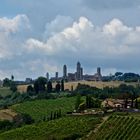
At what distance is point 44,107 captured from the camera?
172 meters

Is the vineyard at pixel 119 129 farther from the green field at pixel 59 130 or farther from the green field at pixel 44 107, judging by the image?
the green field at pixel 44 107

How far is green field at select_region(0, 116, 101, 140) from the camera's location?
10406cm

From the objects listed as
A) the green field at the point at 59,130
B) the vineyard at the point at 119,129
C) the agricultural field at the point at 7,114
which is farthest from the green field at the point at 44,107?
the vineyard at the point at 119,129

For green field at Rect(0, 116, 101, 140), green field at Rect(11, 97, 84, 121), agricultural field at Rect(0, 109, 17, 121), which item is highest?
green field at Rect(11, 97, 84, 121)

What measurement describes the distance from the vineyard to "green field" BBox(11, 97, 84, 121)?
46835 millimetres

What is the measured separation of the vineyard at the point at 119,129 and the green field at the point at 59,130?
2.70 m

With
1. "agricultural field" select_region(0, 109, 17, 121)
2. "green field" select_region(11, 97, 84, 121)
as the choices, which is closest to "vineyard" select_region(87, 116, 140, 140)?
"green field" select_region(11, 97, 84, 121)

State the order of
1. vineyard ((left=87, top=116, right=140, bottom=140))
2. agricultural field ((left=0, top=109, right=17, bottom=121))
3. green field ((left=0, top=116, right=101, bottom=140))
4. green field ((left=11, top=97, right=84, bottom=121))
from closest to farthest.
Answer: vineyard ((left=87, top=116, right=140, bottom=140)) → green field ((left=0, top=116, right=101, bottom=140)) → green field ((left=11, top=97, right=84, bottom=121)) → agricultural field ((left=0, top=109, right=17, bottom=121))

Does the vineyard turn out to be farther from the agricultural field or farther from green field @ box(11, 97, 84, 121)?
the agricultural field

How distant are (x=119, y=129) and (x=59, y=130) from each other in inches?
487

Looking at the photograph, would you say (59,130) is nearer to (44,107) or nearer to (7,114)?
(7,114)

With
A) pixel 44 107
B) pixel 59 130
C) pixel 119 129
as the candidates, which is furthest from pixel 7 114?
pixel 119 129

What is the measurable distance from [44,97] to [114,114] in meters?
81.5

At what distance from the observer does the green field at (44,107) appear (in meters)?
161
